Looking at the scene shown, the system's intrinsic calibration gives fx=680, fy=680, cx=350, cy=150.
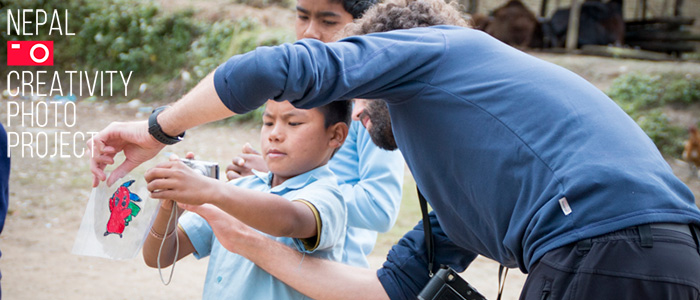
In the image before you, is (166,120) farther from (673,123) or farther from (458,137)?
(673,123)

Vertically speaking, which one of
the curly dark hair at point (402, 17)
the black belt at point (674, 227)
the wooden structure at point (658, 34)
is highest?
the curly dark hair at point (402, 17)

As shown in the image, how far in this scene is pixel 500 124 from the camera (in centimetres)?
153

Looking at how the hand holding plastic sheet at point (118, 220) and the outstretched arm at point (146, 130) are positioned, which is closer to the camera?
the outstretched arm at point (146, 130)

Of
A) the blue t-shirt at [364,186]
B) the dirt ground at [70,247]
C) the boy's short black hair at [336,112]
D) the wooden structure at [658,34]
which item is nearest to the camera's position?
the boy's short black hair at [336,112]

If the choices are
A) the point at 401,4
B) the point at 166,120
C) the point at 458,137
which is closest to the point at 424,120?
the point at 458,137

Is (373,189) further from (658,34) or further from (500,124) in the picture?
(658,34)

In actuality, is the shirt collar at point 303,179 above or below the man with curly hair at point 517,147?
below

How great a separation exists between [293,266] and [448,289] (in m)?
0.48

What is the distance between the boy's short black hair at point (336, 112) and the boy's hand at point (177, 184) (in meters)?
0.64

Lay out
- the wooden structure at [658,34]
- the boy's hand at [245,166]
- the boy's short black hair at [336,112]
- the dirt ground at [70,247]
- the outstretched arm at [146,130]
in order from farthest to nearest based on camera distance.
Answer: the wooden structure at [658,34] < the dirt ground at [70,247] < the boy's hand at [245,166] < the boy's short black hair at [336,112] < the outstretched arm at [146,130]

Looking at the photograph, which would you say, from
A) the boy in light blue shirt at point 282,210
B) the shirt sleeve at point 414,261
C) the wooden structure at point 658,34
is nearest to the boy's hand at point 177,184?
the boy in light blue shirt at point 282,210

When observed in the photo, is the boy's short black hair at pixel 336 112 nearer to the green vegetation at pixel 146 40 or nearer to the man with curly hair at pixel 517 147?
the man with curly hair at pixel 517 147

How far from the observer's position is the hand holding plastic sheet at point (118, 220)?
2020 millimetres

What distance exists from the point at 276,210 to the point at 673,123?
8425mm
